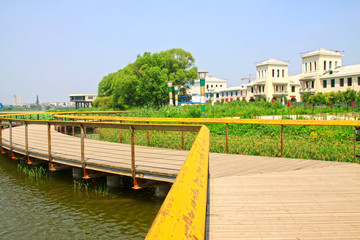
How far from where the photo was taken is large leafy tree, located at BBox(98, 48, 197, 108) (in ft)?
140

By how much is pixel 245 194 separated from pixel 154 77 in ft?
128

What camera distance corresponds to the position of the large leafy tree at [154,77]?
42625 mm

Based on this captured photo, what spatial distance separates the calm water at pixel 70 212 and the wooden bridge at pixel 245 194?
0.73m

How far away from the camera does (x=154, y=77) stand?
42.7 m

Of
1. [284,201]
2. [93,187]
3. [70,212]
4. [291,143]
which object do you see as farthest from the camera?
[291,143]

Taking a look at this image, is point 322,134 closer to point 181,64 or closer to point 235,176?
point 235,176

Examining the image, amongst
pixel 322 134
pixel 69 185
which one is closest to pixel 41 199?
pixel 69 185

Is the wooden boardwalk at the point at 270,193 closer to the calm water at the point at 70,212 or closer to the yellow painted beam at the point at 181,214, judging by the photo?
the calm water at the point at 70,212

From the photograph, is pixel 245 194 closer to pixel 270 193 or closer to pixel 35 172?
pixel 270 193

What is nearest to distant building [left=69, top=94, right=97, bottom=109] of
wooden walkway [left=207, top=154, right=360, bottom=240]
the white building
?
the white building

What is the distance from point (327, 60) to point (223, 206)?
62.6 meters

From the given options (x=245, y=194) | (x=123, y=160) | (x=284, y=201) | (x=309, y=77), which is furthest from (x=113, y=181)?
(x=309, y=77)

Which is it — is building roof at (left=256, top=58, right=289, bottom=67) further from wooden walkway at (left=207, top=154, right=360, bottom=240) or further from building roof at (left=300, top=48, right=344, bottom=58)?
wooden walkway at (left=207, top=154, right=360, bottom=240)

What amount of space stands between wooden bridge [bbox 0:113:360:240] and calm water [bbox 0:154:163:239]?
0.73 meters
